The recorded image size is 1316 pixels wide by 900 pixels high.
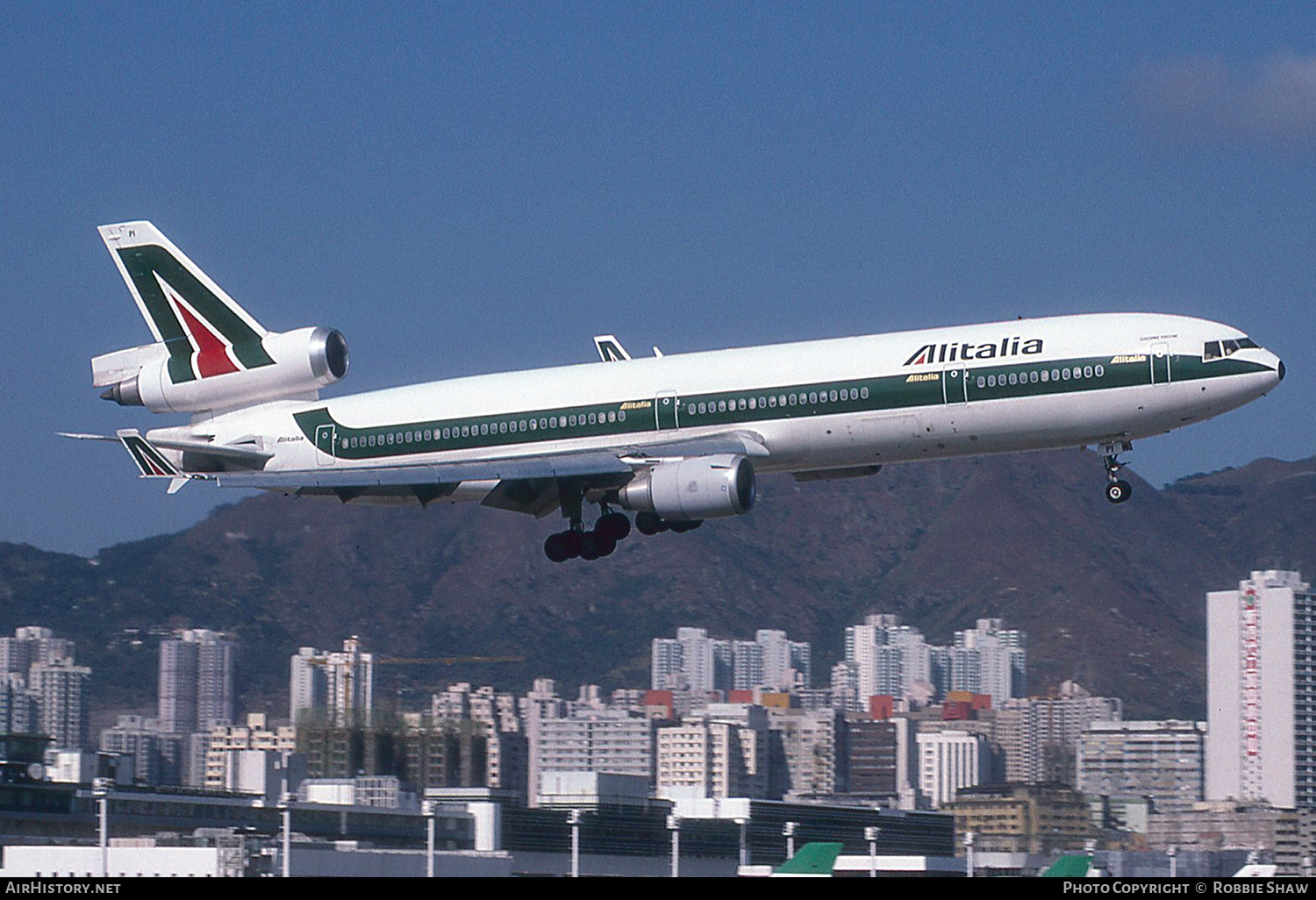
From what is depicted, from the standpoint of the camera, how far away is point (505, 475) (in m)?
52.8

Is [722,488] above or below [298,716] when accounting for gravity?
above

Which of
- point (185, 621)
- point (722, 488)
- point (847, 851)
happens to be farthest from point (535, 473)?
point (185, 621)

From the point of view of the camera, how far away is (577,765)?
165m

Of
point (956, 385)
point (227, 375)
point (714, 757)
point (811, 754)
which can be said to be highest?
point (227, 375)

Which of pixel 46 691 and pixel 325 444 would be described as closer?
pixel 325 444

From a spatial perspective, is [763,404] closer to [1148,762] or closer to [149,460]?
[149,460]

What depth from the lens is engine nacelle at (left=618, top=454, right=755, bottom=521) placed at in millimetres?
49531

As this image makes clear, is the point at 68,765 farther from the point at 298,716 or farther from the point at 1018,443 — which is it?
the point at 1018,443

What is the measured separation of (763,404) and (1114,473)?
919 cm

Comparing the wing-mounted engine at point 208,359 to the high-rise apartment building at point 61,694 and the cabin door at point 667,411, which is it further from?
the high-rise apartment building at point 61,694

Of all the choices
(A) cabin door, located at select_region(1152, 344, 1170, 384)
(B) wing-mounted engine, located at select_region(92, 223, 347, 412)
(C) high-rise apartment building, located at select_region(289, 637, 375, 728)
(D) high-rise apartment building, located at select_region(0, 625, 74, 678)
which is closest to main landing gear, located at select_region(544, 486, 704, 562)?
(B) wing-mounted engine, located at select_region(92, 223, 347, 412)

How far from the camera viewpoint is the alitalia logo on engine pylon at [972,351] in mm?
48812

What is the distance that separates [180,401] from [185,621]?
13846 cm

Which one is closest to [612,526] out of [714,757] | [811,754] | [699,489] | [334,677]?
[699,489]
